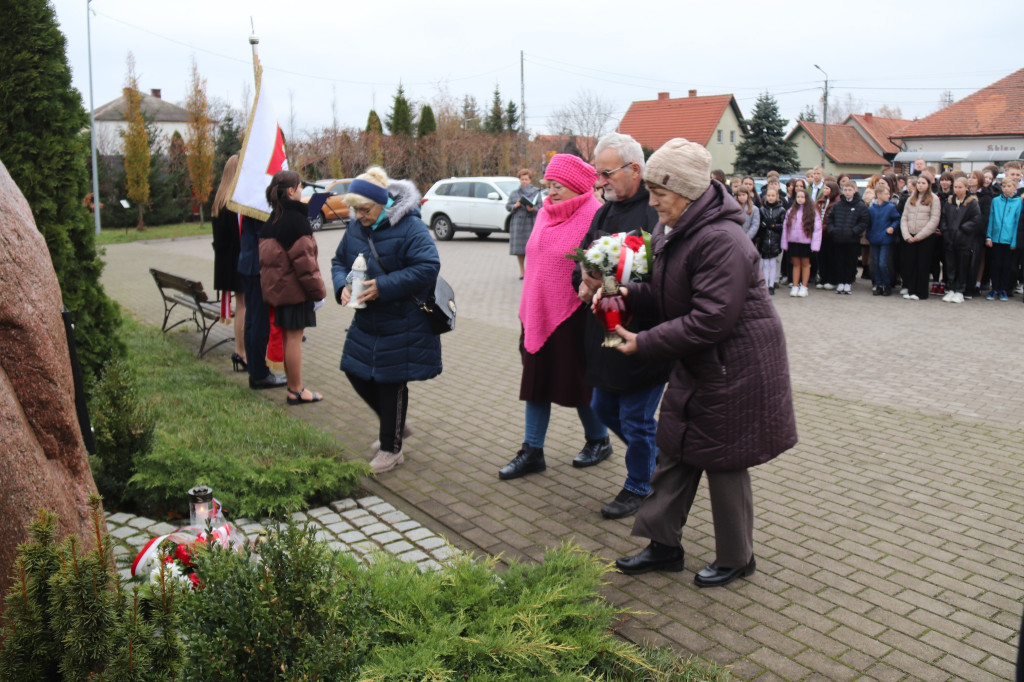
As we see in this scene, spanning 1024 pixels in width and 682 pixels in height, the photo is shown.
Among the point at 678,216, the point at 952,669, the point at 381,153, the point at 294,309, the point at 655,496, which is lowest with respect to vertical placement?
the point at 952,669

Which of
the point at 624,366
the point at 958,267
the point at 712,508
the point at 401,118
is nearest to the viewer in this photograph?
the point at 712,508

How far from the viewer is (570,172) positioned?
17.0 ft

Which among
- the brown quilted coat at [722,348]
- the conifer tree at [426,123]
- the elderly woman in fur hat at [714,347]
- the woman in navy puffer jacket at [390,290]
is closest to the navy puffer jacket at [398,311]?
the woman in navy puffer jacket at [390,290]

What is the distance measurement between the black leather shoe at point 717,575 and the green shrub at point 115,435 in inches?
130

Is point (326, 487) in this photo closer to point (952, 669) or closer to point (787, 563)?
point (787, 563)

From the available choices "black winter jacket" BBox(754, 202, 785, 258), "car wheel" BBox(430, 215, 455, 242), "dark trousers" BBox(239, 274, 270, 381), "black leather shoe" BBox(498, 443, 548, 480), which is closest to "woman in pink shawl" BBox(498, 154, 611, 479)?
"black leather shoe" BBox(498, 443, 548, 480)

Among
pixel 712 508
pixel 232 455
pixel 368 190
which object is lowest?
pixel 232 455

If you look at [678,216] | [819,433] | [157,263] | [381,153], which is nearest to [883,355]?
[819,433]

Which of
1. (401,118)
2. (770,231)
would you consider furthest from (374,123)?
(770,231)

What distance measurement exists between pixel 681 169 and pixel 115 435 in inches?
142

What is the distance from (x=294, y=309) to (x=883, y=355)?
20.2 ft

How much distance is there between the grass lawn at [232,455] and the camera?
493 cm

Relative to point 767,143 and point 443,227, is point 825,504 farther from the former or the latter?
point 767,143

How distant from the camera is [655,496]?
13.9ft
